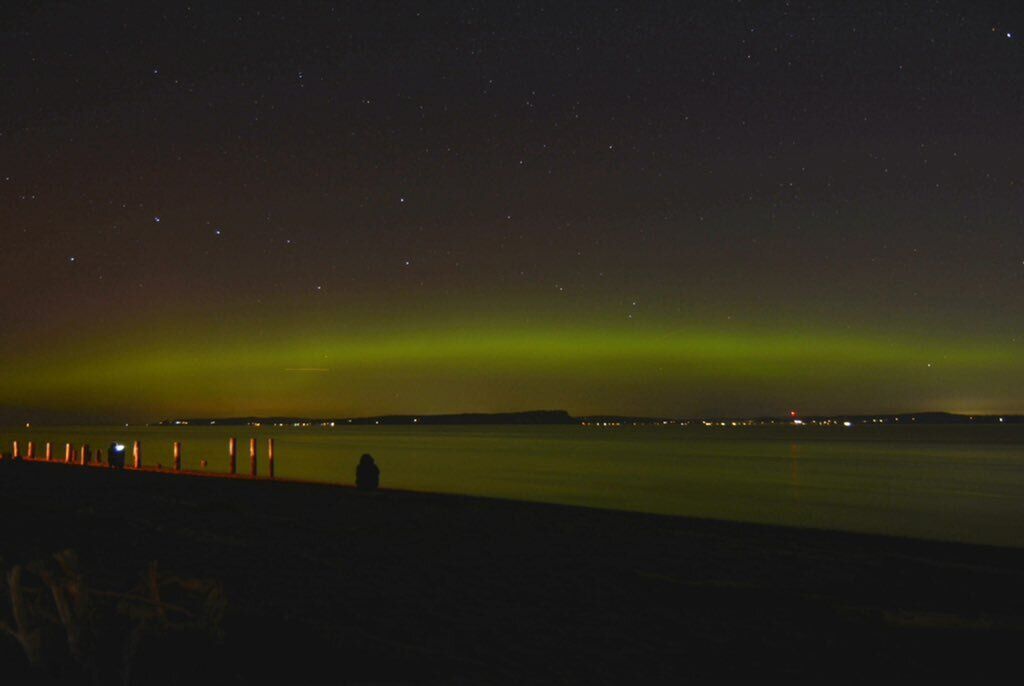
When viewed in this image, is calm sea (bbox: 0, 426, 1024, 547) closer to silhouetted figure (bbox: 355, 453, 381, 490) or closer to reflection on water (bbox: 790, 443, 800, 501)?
reflection on water (bbox: 790, 443, 800, 501)

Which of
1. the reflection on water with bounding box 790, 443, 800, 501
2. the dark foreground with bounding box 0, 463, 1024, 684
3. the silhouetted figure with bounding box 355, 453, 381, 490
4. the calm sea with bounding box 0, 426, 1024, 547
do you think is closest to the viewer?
the dark foreground with bounding box 0, 463, 1024, 684

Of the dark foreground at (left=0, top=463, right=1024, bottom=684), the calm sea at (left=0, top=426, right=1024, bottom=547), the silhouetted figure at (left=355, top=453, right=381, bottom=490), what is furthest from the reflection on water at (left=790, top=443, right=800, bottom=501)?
the dark foreground at (left=0, top=463, right=1024, bottom=684)

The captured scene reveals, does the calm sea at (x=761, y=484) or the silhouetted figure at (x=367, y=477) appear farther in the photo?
the calm sea at (x=761, y=484)

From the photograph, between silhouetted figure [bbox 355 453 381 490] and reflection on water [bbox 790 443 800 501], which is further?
reflection on water [bbox 790 443 800 501]

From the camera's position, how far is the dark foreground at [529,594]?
6.89 meters

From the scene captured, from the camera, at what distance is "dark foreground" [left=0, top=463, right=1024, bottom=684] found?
689 centimetres

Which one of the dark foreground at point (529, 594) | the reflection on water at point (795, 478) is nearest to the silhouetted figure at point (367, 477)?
the dark foreground at point (529, 594)

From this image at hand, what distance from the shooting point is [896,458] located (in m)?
69.8

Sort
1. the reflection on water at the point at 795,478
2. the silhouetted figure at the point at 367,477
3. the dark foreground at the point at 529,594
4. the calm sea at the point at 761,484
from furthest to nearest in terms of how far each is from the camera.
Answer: the reflection on water at the point at 795,478, the calm sea at the point at 761,484, the silhouetted figure at the point at 367,477, the dark foreground at the point at 529,594

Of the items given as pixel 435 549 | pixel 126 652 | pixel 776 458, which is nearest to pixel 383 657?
pixel 126 652

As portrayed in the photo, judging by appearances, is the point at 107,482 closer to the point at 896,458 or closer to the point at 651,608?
the point at 651,608

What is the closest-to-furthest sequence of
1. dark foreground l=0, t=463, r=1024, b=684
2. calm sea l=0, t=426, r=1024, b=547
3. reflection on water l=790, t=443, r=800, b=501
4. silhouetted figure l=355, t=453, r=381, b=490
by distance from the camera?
dark foreground l=0, t=463, r=1024, b=684, silhouetted figure l=355, t=453, r=381, b=490, calm sea l=0, t=426, r=1024, b=547, reflection on water l=790, t=443, r=800, b=501

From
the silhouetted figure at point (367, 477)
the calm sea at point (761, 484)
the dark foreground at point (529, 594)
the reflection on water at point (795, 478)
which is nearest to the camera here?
the dark foreground at point (529, 594)

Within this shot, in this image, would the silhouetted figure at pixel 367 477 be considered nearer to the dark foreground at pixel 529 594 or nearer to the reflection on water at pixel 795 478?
the dark foreground at pixel 529 594
